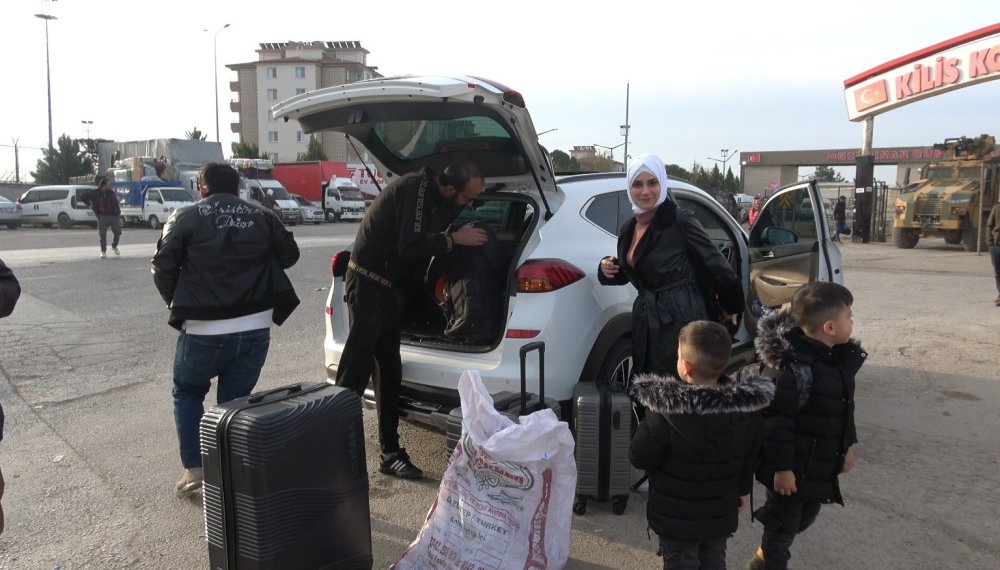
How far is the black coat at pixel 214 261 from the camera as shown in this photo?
3.49m

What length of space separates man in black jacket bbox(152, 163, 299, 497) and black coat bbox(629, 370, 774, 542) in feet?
6.66

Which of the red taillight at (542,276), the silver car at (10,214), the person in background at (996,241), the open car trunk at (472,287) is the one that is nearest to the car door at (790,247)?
the open car trunk at (472,287)

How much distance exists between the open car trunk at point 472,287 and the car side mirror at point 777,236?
6.78ft

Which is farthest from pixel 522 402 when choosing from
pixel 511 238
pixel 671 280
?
pixel 511 238

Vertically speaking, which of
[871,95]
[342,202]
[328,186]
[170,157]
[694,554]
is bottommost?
[694,554]

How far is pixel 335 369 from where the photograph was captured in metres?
4.27

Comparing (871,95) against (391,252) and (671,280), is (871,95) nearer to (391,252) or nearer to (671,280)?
(671,280)

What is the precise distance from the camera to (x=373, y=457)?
4.34m

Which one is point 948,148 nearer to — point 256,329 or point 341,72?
point 256,329

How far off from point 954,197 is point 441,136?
Answer: 63.2ft

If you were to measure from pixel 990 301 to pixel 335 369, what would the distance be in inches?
382

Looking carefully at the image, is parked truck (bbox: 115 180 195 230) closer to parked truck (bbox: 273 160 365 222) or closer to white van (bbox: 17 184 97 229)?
white van (bbox: 17 184 97 229)

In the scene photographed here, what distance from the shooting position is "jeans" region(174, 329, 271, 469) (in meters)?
3.57

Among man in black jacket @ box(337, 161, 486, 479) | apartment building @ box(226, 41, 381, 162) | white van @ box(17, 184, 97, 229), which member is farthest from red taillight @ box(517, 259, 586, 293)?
apartment building @ box(226, 41, 381, 162)
